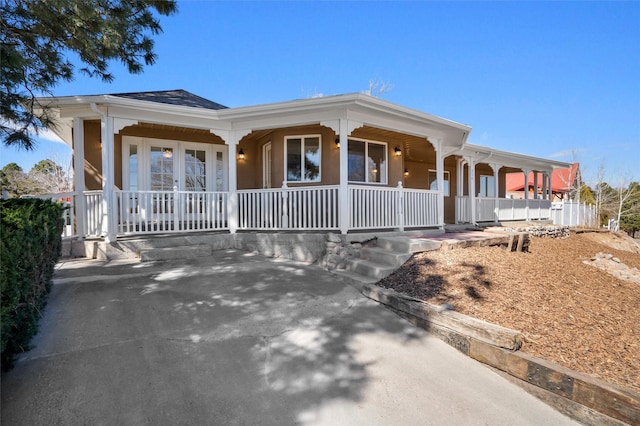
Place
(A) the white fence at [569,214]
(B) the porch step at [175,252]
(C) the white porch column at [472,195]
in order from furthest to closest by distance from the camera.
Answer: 1. (A) the white fence at [569,214]
2. (C) the white porch column at [472,195]
3. (B) the porch step at [175,252]

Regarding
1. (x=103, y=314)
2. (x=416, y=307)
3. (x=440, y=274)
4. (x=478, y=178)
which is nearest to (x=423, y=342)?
(x=416, y=307)

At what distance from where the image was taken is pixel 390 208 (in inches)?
274

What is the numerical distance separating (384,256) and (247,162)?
5.64 m

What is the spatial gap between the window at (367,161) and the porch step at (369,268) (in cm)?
312

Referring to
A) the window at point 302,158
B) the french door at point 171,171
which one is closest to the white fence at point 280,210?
the french door at point 171,171

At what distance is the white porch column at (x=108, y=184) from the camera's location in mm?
6207

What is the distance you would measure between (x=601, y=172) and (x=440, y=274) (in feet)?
88.7

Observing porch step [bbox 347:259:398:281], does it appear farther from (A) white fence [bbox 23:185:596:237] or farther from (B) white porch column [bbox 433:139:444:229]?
(B) white porch column [bbox 433:139:444:229]

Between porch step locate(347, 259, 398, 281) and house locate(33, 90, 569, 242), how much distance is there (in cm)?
98

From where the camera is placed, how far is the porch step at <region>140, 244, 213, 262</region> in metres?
6.04

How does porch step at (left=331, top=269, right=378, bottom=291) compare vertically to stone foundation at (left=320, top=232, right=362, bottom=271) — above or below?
below

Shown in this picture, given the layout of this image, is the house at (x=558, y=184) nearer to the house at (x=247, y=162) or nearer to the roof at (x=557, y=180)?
the roof at (x=557, y=180)

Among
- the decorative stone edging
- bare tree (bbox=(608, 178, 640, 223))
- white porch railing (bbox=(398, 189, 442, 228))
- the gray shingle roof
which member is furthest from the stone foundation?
bare tree (bbox=(608, 178, 640, 223))

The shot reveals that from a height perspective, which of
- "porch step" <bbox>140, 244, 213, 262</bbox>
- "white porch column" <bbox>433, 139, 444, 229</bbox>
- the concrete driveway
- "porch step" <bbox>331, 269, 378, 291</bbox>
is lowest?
the concrete driveway
